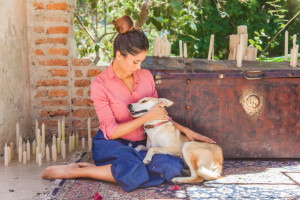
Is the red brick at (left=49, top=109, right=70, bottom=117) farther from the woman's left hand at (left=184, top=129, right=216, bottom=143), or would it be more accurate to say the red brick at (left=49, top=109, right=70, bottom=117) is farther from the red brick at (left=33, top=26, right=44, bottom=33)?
the woman's left hand at (left=184, top=129, right=216, bottom=143)

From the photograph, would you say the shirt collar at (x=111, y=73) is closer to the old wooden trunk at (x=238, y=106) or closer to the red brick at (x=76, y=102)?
the old wooden trunk at (x=238, y=106)

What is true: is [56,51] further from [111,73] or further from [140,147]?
[140,147]

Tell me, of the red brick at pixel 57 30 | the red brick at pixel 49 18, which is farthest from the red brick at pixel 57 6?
the red brick at pixel 57 30

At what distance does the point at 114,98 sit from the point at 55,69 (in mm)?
1662

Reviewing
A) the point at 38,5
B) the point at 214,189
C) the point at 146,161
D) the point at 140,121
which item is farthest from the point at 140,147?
the point at 38,5

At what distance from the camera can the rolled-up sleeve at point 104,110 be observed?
2.70 meters

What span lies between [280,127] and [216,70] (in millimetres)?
842

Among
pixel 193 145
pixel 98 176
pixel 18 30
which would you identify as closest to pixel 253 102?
pixel 193 145

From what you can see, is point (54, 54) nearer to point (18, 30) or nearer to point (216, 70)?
point (18, 30)

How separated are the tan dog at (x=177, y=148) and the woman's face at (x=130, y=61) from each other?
28 cm

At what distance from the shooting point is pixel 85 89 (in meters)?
4.23

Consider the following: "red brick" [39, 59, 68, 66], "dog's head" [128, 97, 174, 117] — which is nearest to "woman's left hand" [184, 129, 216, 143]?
"dog's head" [128, 97, 174, 117]

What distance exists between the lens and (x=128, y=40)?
267cm

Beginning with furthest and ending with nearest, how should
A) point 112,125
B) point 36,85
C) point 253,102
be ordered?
point 36,85
point 253,102
point 112,125
